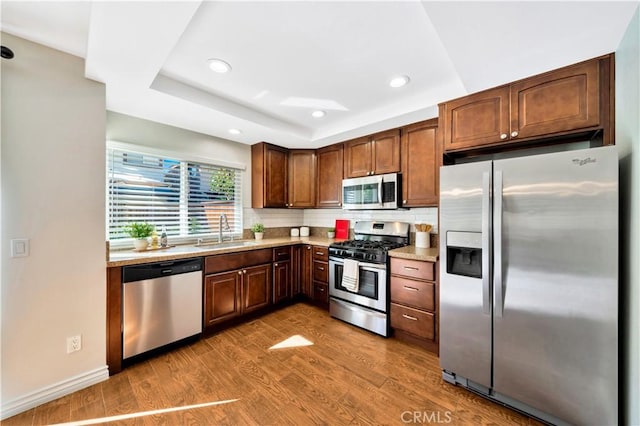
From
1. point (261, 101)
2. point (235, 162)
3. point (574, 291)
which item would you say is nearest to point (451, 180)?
point (574, 291)

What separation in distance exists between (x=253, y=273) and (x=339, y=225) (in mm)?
1519

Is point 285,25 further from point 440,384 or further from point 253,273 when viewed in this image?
point 440,384

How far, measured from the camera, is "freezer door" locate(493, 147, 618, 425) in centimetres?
139

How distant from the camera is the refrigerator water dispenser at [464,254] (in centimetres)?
181

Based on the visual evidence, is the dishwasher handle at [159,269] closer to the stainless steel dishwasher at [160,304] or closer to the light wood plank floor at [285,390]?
the stainless steel dishwasher at [160,304]

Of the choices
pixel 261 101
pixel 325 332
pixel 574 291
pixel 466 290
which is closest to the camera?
pixel 574 291

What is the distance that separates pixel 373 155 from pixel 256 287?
2.28 meters

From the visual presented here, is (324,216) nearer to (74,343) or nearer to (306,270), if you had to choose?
(306,270)

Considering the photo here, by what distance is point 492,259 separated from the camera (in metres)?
1.71

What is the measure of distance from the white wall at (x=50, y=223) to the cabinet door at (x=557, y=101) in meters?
3.29

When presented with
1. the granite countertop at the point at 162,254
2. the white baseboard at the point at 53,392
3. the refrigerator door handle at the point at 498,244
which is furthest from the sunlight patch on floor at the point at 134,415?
the refrigerator door handle at the point at 498,244

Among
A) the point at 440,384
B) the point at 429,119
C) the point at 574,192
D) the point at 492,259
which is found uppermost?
the point at 429,119

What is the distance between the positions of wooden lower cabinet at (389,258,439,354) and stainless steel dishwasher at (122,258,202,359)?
6.79 ft

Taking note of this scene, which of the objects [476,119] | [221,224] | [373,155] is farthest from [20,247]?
[476,119]
